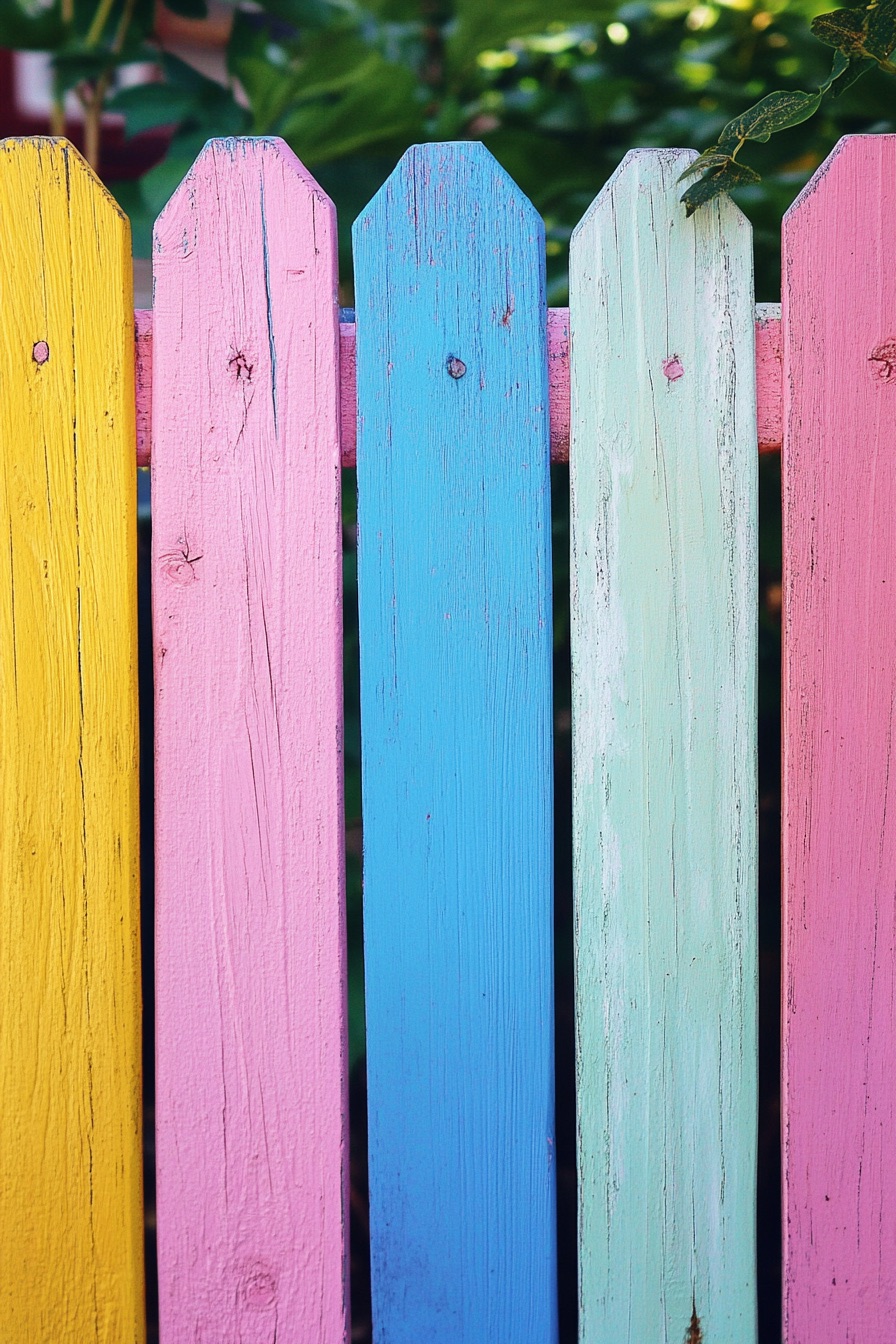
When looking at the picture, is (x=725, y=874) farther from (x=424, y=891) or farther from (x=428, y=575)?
(x=428, y=575)

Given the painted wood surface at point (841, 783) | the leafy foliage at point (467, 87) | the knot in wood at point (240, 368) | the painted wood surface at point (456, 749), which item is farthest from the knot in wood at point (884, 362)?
the knot in wood at point (240, 368)

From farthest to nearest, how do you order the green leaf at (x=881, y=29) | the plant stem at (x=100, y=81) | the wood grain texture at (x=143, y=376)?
the plant stem at (x=100, y=81), the wood grain texture at (x=143, y=376), the green leaf at (x=881, y=29)

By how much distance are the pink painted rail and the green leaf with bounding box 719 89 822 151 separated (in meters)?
0.18

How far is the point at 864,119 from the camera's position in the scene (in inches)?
68.5

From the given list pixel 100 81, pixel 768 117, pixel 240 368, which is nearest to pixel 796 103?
pixel 768 117

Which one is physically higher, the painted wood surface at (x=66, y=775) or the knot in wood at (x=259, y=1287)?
the painted wood surface at (x=66, y=775)

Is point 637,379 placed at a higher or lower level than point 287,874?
higher

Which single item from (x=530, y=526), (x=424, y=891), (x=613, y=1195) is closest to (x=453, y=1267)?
(x=613, y=1195)

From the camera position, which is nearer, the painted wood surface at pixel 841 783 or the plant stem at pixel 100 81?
the painted wood surface at pixel 841 783

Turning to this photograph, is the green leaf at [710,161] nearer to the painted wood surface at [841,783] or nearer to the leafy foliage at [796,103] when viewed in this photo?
the leafy foliage at [796,103]

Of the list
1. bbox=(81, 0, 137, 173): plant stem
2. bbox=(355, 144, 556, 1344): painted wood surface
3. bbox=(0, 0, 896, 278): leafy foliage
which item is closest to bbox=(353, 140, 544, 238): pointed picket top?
bbox=(355, 144, 556, 1344): painted wood surface

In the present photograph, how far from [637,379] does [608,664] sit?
1.02 ft

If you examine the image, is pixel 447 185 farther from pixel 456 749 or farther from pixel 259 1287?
pixel 259 1287

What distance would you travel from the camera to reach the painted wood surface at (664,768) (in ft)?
3.47
